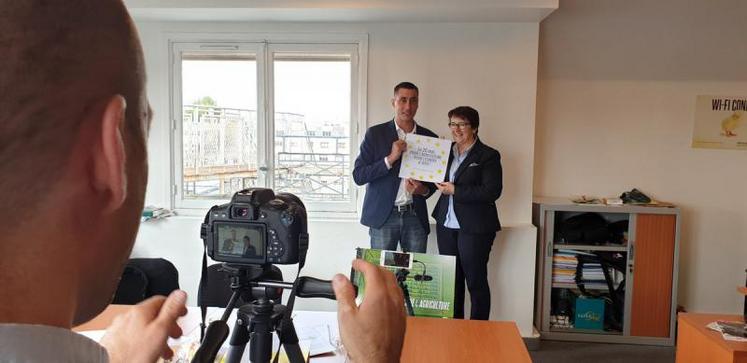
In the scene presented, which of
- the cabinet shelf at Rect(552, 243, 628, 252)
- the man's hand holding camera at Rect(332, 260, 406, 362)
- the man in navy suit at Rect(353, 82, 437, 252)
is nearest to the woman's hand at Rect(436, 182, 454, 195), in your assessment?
the man in navy suit at Rect(353, 82, 437, 252)

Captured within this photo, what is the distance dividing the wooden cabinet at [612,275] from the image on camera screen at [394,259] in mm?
1826

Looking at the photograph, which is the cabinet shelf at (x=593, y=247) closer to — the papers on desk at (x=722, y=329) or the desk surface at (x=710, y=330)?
the desk surface at (x=710, y=330)

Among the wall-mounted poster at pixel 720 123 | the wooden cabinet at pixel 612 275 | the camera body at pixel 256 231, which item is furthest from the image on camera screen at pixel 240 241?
the wall-mounted poster at pixel 720 123

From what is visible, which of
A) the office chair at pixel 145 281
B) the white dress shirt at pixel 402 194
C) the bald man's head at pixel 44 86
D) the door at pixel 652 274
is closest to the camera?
the bald man's head at pixel 44 86

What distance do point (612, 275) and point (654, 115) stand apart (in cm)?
126

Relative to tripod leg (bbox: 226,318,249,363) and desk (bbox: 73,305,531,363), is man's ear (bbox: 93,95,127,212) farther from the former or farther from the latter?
desk (bbox: 73,305,531,363)

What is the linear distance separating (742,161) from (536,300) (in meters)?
1.89

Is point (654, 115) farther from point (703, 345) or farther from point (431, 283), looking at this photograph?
point (431, 283)

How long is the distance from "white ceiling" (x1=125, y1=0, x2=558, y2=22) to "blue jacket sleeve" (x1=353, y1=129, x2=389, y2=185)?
81 centimetres

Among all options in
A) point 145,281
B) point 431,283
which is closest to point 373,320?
point 431,283

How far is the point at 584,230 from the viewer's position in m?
3.39

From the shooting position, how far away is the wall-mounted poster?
11.7 feet

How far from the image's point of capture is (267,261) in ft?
3.05

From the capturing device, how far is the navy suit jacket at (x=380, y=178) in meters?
2.96
